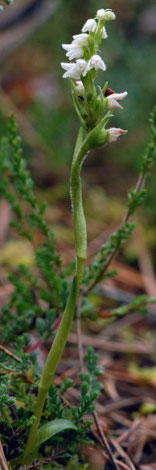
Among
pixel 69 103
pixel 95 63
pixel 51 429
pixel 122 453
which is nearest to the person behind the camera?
pixel 95 63

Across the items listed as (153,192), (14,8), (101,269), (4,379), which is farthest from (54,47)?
(4,379)

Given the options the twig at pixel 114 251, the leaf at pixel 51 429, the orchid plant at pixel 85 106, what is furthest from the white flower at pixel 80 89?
the leaf at pixel 51 429

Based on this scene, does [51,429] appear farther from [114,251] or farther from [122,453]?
[114,251]

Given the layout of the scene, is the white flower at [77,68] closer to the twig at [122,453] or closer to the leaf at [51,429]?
the leaf at [51,429]

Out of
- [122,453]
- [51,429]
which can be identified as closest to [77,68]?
[51,429]

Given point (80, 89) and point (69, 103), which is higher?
point (69, 103)

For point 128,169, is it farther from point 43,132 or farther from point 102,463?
point 102,463

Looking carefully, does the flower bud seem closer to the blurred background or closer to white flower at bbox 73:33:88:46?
white flower at bbox 73:33:88:46
